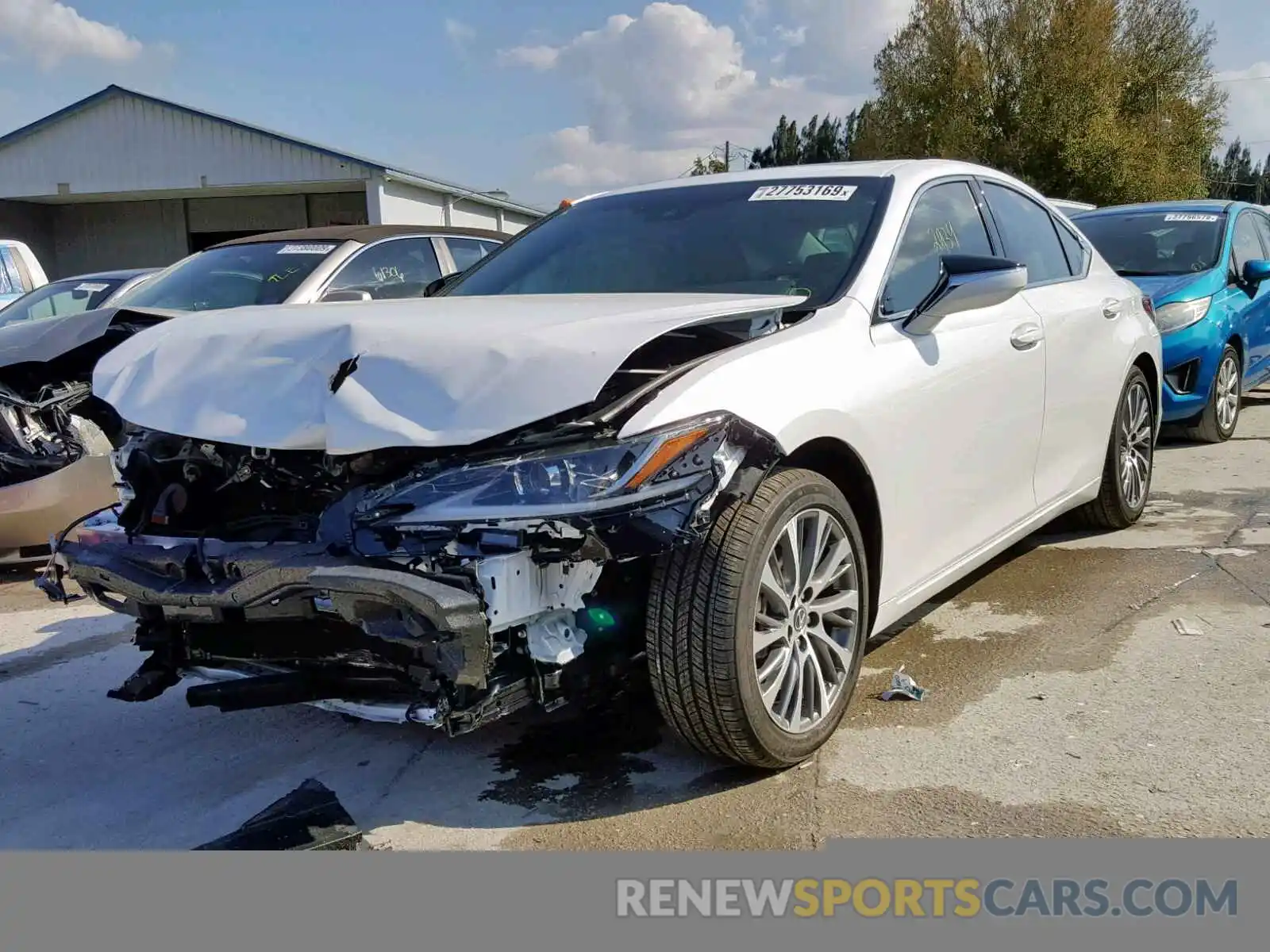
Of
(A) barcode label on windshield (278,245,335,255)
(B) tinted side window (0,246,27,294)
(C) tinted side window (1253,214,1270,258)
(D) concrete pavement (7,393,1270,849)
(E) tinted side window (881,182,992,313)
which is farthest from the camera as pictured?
(B) tinted side window (0,246,27,294)

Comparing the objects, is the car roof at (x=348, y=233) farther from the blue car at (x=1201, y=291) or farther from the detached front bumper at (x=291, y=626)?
the blue car at (x=1201, y=291)

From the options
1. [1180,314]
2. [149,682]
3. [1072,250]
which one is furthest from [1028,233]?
[149,682]

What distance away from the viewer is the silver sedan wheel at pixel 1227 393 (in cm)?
748

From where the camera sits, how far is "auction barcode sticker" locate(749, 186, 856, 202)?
374cm

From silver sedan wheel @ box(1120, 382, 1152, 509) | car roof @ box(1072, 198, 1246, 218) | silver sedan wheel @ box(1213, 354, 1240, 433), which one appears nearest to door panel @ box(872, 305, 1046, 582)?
silver sedan wheel @ box(1120, 382, 1152, 509)

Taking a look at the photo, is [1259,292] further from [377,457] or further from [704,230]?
[377,457]

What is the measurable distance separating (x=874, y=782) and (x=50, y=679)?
308cm

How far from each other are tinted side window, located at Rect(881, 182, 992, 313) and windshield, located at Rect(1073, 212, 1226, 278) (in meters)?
4.03

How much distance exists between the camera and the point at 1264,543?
5.07 m

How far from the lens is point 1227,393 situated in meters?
7.61

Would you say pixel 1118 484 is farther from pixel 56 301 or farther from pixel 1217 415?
pixel 56 301

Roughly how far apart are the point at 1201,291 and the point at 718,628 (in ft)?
19.9

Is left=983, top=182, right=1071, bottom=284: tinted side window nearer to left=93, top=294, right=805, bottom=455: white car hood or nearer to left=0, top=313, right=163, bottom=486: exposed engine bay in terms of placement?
left=93, top=294, right=805, bottom=455: white car hood

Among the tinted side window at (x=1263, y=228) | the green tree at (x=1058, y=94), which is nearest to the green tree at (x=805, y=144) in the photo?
the green tree at (x=1058, y=94)
